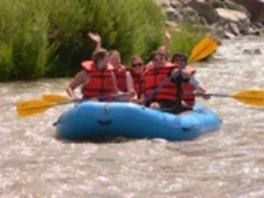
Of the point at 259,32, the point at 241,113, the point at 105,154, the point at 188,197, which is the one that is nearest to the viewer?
the point at 188,197

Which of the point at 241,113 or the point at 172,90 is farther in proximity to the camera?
the point at 241,113

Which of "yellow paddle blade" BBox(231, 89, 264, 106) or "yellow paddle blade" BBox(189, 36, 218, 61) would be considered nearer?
"yellow paddle blade" BBox(231, 89, 264, 106)

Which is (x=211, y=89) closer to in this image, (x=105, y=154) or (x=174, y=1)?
(x=105, y=154)

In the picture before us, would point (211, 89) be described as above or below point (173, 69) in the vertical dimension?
below

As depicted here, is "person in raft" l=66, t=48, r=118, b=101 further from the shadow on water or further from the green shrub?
the green shrub

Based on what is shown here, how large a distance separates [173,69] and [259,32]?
1754cm

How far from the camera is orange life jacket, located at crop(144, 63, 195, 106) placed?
963 centimetres

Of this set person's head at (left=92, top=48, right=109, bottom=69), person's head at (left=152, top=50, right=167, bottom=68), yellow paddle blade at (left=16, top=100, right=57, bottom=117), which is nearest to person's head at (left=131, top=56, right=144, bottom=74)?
person's head at (left=152, top=50, right=167, bottom=68)

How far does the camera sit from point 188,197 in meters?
6.81

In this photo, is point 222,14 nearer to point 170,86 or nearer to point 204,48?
point 204,48

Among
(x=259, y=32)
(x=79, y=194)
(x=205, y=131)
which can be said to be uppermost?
(x=79, y=194)

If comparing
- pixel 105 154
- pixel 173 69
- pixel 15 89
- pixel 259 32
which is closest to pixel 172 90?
pixel 173 69

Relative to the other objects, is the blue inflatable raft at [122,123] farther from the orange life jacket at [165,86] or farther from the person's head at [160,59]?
the person's head at [160,59]

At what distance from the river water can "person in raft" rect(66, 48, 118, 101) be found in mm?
589
